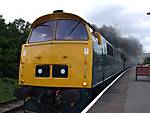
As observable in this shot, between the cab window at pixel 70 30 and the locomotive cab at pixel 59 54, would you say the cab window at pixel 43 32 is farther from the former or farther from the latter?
the cab window at pixel 70 30

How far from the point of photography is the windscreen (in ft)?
38.5

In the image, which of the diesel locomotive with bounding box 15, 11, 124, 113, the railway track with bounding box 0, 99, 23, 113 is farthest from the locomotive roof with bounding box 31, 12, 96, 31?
the railway track with bounding box 0, 99, 23, 113

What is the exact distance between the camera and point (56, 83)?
11.1m

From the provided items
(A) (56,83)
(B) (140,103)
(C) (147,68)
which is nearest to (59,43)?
(A) (56,83)

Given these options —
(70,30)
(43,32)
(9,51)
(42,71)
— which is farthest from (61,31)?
(9,51)

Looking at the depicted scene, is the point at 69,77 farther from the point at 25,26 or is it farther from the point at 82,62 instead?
the point at 25,26

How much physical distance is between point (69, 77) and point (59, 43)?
3.92 ft

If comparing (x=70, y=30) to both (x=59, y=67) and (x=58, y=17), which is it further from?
(x=59, y=67)

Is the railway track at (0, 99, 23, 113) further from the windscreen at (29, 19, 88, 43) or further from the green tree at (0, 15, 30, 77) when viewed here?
the green tree at (0, 15, 30, 77)

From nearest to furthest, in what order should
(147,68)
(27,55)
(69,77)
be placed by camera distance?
(69,77) < (27,55) < (147,68)

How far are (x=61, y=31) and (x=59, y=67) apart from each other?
135cm

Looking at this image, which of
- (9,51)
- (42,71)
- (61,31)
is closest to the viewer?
(42,71)

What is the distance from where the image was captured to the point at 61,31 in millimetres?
11867

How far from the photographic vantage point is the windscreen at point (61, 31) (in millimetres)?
11734
